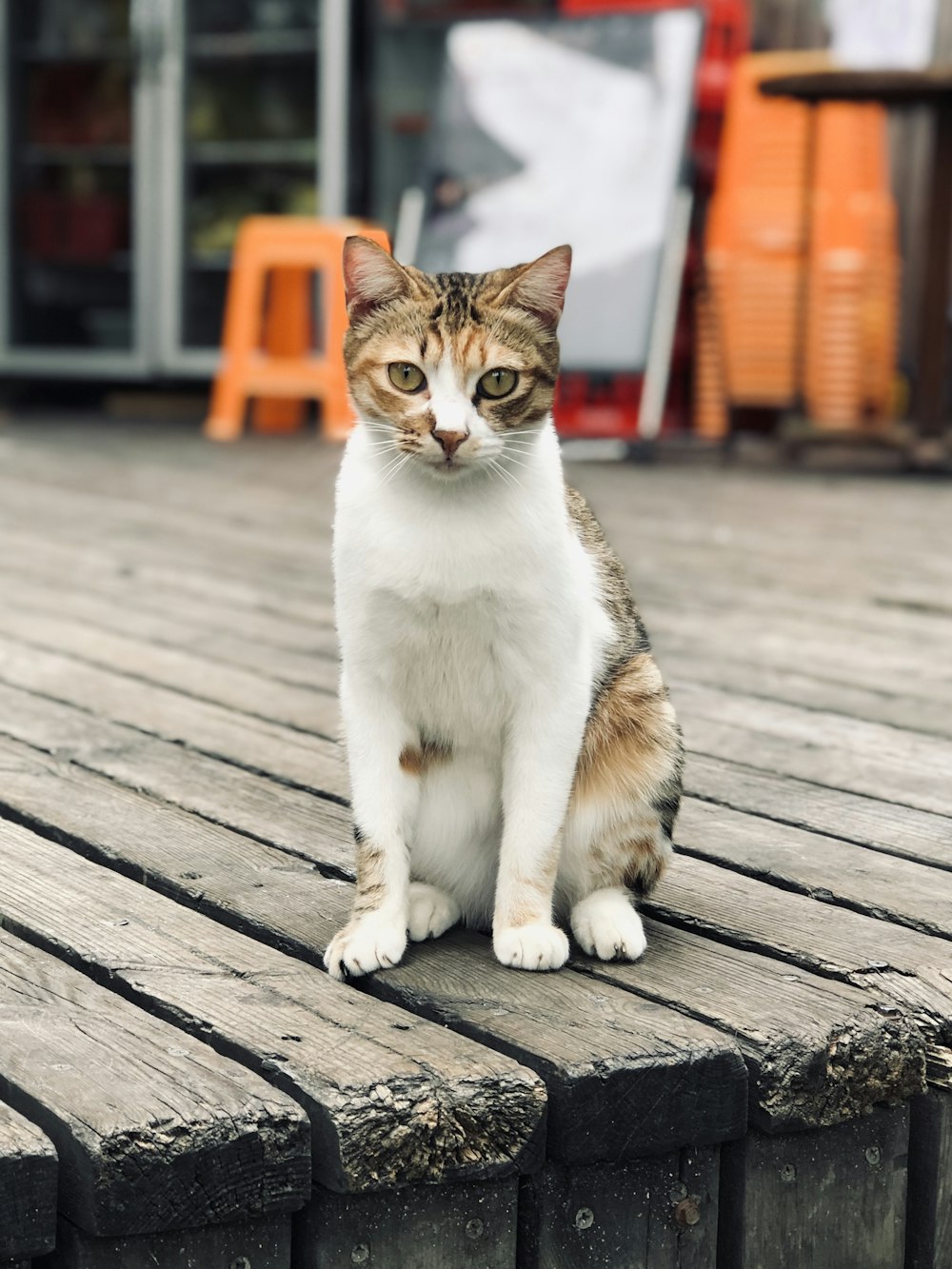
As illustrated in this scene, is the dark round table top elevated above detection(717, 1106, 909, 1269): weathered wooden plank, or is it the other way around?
the dark round table top

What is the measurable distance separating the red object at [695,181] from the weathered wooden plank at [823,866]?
4.54 meters

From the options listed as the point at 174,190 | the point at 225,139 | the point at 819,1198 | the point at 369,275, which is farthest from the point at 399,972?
the point at 225,139

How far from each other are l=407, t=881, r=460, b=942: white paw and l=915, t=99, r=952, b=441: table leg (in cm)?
455

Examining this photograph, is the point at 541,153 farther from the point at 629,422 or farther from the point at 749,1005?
the point at 749,1005

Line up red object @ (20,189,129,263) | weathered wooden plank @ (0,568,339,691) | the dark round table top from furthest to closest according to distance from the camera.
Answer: red object @ (20,189,129,263)
the dark round table top
weathered wooden plank @ (0,568,339,691)

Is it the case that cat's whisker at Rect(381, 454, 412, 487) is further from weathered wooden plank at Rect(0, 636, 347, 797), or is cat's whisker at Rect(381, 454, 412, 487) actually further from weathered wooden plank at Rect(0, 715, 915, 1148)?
weathered wooden plank at Rect(0, 636, 347, 797)

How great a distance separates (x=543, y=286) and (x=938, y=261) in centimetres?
457

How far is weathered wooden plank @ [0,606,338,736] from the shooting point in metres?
2.75

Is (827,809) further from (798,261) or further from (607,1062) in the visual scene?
(798,261)

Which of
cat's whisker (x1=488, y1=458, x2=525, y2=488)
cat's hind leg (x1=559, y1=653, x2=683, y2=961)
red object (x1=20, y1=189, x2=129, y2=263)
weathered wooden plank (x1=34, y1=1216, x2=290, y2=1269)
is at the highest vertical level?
red object (x1=20, y1=189, x2=129, y2=263)

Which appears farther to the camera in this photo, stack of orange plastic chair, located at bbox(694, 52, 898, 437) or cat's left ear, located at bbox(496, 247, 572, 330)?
stack of orange plastic chair, located at bbox(694, 52, 898, 437)

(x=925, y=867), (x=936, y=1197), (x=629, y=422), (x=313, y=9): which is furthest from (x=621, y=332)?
(x=936, y=1197)

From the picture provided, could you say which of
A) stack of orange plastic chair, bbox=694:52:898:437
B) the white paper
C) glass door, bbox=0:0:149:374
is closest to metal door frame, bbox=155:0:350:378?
glass door, bbox=0:0:149:374

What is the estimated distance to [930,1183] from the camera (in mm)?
1694
